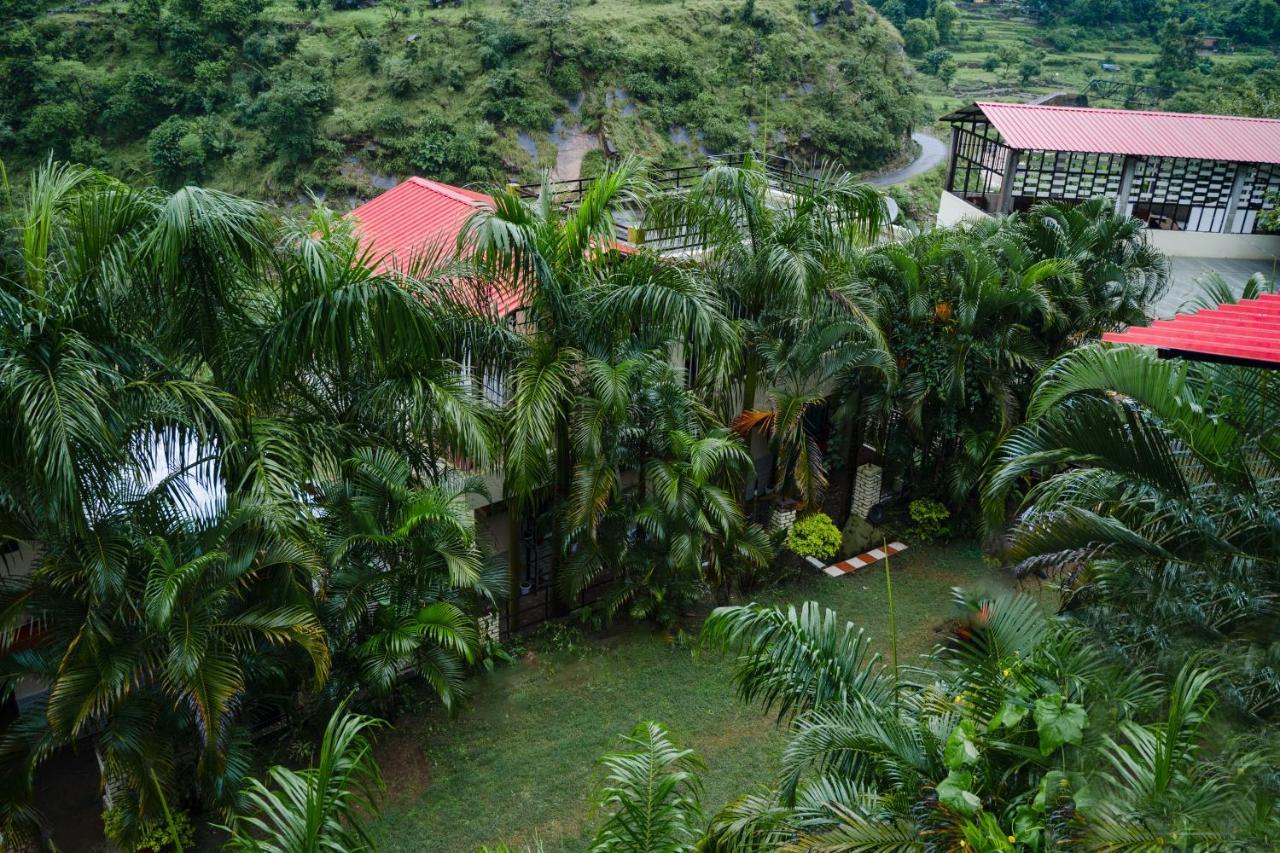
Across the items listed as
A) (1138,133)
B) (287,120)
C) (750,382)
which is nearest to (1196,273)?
(1138,133)

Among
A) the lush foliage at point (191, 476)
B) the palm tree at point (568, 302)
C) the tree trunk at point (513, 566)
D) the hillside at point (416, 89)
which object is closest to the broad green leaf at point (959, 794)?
the lush foliage at point (191, 476)

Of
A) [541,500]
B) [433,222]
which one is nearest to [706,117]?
[433,222]

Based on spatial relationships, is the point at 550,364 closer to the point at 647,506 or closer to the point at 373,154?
the point at 647,506

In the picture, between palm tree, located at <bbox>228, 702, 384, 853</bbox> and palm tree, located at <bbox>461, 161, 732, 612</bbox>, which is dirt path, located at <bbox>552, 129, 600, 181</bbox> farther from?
palm tree, located at <bbox>228, 702, 384, 853</bbox>

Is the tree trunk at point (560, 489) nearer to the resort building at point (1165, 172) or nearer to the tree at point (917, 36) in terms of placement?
the resort building at point (1165, 172)

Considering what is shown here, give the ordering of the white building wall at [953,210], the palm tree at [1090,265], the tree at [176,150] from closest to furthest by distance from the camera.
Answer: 1. the palm tree at [1090,265]
2. the white building wall at [953,210]
3. the tree at [176,150]

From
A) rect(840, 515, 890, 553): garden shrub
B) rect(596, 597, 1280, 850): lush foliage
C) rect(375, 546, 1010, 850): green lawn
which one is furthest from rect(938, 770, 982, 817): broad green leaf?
rect(840, 515, 890, 553): garden shrub
